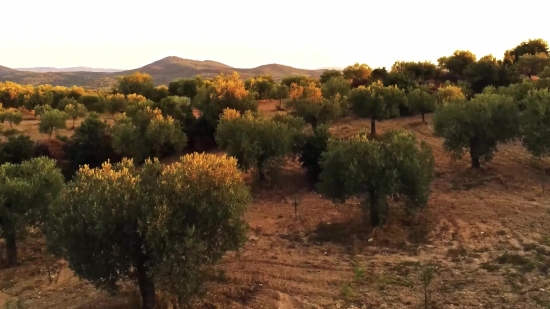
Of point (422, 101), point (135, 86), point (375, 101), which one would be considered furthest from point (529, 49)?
point (135, 86)

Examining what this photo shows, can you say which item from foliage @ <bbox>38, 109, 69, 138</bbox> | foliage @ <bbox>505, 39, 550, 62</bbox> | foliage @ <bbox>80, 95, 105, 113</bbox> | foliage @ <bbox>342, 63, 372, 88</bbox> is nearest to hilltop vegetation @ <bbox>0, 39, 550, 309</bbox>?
foliage @ <bbox>38, 109, 69, 138</bbox>

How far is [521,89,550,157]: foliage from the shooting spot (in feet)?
105

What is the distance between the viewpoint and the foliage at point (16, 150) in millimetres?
45438

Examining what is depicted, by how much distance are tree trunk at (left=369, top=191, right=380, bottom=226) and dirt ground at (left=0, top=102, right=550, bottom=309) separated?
698mm

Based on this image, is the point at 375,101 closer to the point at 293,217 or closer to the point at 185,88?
the point at 293,217

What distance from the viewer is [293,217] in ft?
93.0

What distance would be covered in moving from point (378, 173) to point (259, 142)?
11115 millimetres

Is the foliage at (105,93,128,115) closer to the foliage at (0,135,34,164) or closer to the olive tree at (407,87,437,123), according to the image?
the foliage at (0,135,34,164)

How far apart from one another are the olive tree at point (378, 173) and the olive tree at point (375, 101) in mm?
19583

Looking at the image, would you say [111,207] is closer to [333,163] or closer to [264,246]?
[264,246]

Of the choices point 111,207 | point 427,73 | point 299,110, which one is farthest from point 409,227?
point 427,73

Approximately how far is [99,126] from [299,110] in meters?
21.9

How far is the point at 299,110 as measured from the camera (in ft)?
154

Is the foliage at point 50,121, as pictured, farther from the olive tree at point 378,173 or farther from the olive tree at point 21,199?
the olive tree at point 378,173
